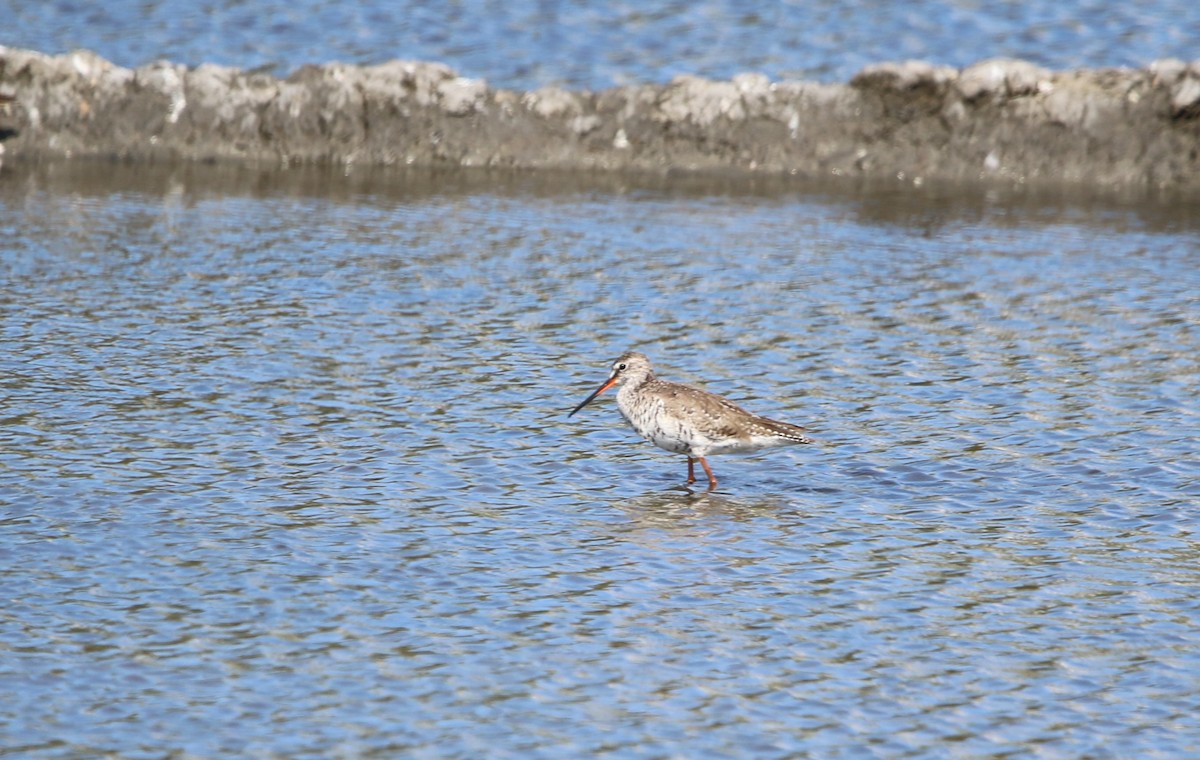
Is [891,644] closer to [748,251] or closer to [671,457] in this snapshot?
[671,457]

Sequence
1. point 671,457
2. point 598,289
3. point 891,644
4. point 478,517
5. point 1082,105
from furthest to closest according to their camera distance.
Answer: point 1082,105 → point 598,289 → point 671,457 → point 478,517 → point 891,644

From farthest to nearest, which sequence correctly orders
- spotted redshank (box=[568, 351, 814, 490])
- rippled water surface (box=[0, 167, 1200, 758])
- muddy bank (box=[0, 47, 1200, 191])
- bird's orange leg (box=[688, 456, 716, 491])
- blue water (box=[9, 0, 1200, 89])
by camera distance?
blue water (box=[9, 0, 1200, 89])
muddy bank (box=[0, 47, 1200, 191])
bird's orange leg (box=[688, 456, 716, 491])
spotted redshank (box=[568, 351, 814, 490])
rippled water surface (box=[0, 167, 1200, 758])

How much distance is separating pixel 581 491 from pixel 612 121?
15743 millimetres

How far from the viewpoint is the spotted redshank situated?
13977 millimetres

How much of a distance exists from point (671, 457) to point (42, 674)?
739cm

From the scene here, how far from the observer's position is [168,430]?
48.6 feet

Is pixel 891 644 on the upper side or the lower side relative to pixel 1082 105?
lower

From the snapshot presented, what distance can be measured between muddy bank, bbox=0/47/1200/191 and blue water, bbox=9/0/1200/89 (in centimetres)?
166

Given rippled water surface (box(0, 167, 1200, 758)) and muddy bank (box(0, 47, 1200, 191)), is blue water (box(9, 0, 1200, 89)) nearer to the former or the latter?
muddy bank (box(0, 47, 1200, 191))

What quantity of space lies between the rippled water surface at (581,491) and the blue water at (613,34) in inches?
292

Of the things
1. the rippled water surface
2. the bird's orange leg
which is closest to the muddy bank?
the rippled water surface

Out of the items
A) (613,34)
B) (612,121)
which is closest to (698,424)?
(612,121)

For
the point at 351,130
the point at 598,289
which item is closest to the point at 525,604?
the point at 598,289

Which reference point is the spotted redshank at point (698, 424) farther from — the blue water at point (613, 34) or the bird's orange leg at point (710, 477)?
the blue water at point (613, 34)
